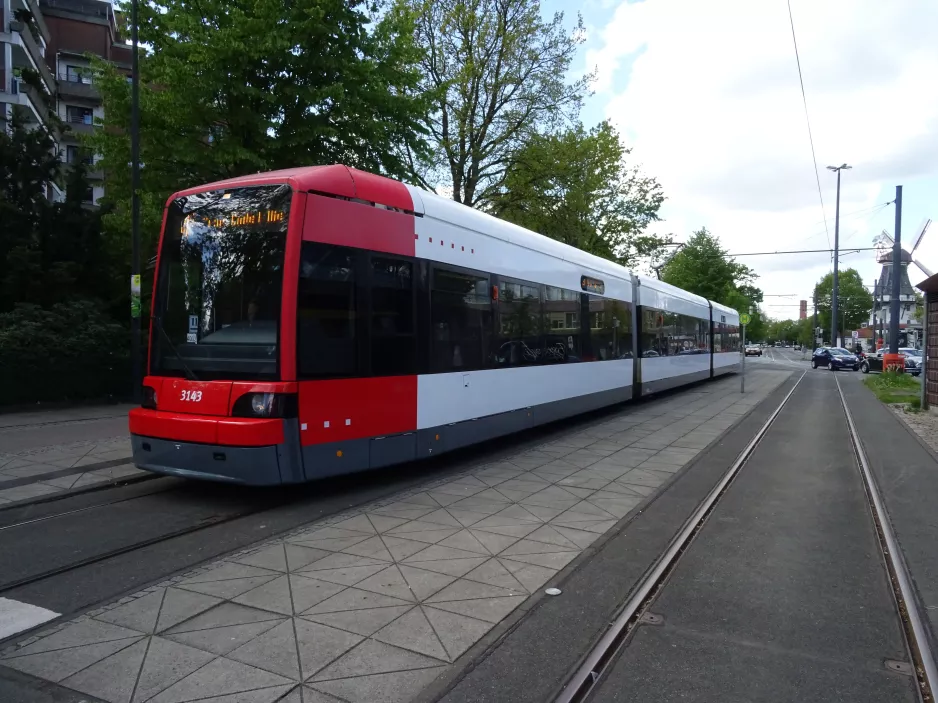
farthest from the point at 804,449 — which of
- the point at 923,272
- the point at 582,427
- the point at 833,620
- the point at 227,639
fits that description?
the point at 923,272

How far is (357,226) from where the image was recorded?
7.50m

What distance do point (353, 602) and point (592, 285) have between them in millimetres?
10876

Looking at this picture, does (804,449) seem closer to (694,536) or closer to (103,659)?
(694,536)

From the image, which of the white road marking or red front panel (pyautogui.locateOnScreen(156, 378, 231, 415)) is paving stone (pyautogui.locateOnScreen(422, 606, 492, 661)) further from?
red front panel (pyautogui.locateOnScreen(156, 378, 231, 415))

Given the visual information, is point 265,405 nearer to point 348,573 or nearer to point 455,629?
point 348,573

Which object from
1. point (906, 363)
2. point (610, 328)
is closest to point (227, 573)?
point (610, 328)

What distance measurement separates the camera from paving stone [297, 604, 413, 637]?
14.0ft

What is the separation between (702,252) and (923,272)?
119 feet

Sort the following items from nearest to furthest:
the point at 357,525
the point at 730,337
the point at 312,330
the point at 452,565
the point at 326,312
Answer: the point at 452,565, the point at 357,525, the point at 312,330, the point at 326,312, the point at 730,337

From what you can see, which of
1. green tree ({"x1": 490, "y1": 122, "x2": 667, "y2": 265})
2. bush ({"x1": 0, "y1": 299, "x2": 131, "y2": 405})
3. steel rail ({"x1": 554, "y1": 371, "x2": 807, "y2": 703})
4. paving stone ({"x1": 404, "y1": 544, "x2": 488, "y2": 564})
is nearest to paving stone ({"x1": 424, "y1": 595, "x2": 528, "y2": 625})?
steel rail ({"x1": 554, "y1": 371, "x2": 807, "y2": 703})

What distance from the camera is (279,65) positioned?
A: 14.2 m

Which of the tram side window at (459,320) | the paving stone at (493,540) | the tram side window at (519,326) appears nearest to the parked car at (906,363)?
the tram side window at (519,326)

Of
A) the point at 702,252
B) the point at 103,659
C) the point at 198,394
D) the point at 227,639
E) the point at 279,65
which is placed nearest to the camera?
the point at 103,659

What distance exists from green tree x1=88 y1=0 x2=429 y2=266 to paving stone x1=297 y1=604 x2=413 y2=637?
11.1 meters
